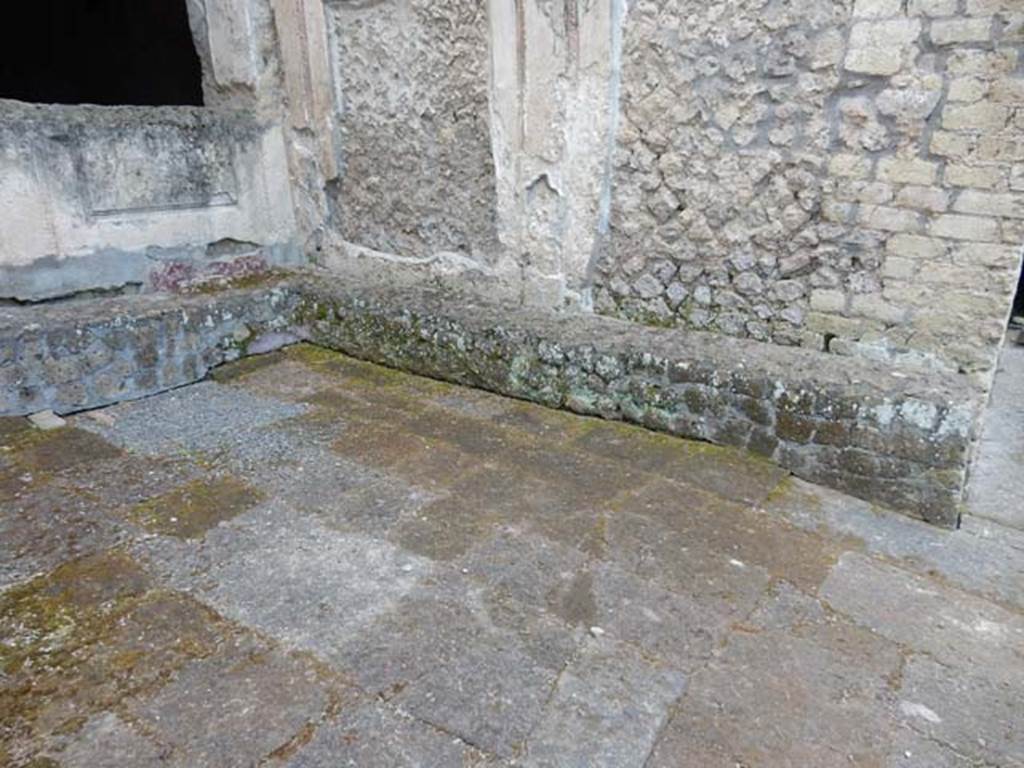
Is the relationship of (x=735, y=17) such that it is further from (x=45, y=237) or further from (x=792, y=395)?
(x=45, y=237)

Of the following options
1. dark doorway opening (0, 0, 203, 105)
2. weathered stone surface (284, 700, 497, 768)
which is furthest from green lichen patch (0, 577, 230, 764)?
dark doorway opening (0, 0, 203, 105)

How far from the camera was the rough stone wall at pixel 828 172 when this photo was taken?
8.09 feet

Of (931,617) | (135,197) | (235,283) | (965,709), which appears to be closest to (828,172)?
(931,617)

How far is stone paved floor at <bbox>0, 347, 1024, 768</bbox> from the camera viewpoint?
1623 mm

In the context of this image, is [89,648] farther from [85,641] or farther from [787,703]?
[787,703]

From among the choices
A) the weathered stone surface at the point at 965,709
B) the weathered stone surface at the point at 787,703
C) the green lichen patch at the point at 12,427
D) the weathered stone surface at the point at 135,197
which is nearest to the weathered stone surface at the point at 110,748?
the weathered stone surface at the point at 787,703

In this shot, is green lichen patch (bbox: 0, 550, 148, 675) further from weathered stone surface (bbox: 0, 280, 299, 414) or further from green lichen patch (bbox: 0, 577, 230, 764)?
weathered stone surface (bbox: 0, 280, 299, 414)

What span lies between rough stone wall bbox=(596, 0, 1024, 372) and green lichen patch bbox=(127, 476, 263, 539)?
1930 mm

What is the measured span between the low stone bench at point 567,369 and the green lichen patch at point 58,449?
258 millimetres

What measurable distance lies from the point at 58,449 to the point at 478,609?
6.59 feet

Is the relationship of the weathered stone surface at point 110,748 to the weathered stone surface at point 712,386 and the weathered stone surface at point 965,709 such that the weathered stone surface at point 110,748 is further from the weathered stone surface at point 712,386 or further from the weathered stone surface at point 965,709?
the weathered stone surface at point 712,386

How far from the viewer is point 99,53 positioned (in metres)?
7.11

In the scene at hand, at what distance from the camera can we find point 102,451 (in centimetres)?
295

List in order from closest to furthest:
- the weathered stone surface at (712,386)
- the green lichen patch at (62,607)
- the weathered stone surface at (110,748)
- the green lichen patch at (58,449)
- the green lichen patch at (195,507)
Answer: the weathered stone surface at (110,748) → the green lichen patch at (62,607) → the green lichen patch at (195,507) → the weathered stone surface at (712,386) → the green lichen patch at (58,449)
